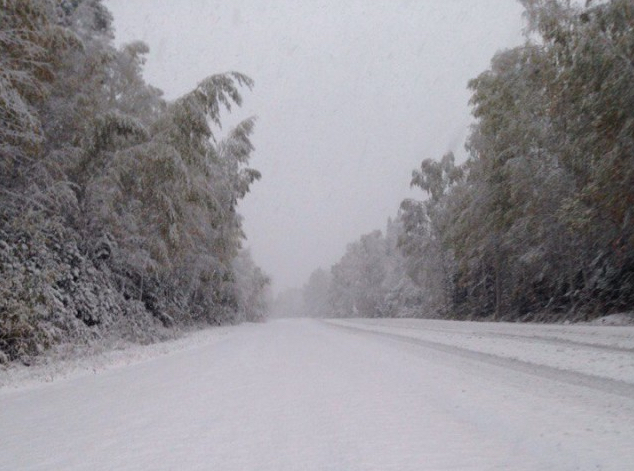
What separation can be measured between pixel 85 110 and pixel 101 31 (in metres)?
7.78

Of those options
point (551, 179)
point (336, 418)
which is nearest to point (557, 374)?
point (336, 418)

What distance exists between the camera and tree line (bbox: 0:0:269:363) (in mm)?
9188

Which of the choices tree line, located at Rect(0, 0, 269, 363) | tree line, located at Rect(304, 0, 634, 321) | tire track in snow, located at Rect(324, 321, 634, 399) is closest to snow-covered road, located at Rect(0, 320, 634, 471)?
tire track in snow, located at Rect(324, 321, 634, 399)

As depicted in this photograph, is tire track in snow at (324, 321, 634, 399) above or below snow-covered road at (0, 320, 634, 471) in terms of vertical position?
above

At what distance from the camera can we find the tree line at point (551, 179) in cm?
1253

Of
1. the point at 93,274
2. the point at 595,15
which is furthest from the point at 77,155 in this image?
the point at 595,15

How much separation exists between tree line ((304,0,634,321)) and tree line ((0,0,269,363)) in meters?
10.2

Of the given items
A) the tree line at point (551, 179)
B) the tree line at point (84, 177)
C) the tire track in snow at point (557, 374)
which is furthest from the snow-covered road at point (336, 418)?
the tree line at point (551, 179)

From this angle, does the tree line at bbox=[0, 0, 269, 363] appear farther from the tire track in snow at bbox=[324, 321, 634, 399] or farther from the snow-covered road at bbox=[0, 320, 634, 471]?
the tire track in snow at bbox=[324, 321, 634, 399]

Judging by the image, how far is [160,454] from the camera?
3156 mm

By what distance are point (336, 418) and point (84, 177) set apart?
11.2 m

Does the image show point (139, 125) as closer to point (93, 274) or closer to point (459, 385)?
point (93, 274)

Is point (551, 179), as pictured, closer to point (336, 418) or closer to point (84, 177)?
point (84, 177)

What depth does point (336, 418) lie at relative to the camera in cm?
404
